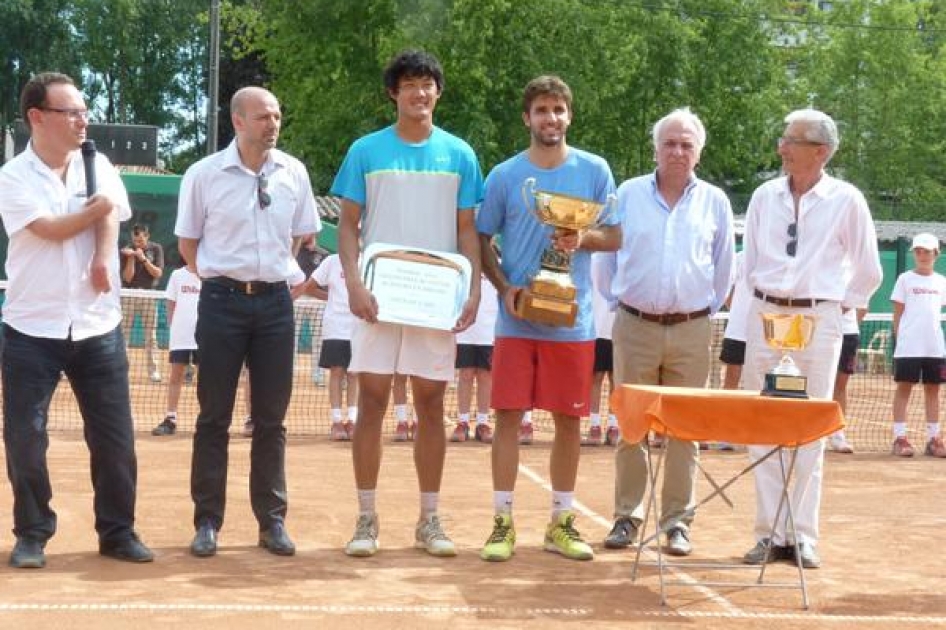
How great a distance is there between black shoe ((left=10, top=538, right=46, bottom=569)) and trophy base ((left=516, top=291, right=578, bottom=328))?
254cm

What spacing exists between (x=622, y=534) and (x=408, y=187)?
2.21m

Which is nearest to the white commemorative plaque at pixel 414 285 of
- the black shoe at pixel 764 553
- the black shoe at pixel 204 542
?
the black shoe at pixel 204 542

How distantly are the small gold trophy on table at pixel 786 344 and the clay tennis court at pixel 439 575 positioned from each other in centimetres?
95

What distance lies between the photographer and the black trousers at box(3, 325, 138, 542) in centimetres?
742

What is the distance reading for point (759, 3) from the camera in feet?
153

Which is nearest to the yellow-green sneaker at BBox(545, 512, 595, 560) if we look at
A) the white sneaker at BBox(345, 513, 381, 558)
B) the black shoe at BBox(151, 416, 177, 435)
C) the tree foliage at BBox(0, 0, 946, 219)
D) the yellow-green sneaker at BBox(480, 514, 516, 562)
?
the yellow-green sneaker at BBox(480, 514, 516, 562)

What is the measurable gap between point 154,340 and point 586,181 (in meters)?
13.0

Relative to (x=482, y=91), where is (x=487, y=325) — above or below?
below

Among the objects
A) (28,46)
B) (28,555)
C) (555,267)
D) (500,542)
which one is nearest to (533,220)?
(555,267)

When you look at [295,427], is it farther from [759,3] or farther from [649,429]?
[759,3]

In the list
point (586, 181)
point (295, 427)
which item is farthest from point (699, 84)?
point (586, 181)

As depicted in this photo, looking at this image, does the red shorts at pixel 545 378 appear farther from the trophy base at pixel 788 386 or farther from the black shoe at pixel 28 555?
the black shoe at pixel 28 555

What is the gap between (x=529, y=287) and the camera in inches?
306

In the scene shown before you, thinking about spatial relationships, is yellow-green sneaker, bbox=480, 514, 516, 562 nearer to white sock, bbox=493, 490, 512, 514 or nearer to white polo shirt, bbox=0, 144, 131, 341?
white sock, bbox=493, 490, 512, 514
